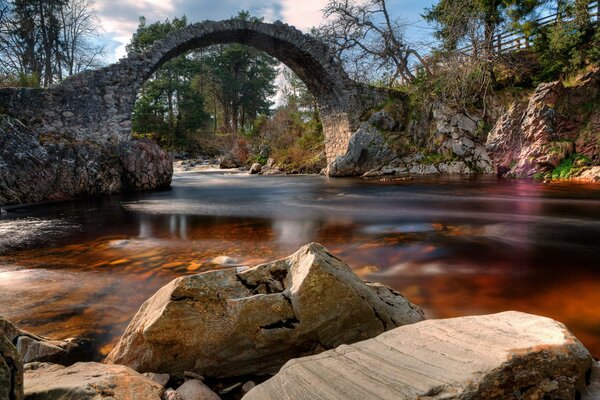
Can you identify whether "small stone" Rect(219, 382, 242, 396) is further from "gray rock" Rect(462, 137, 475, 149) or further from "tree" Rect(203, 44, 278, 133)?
"tree" Rect(203, 44, 278, 133)

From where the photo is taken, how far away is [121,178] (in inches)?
430

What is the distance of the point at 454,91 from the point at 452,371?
15723 millimetres

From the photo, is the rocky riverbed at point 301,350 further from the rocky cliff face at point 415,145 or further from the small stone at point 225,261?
the rocky cliff face at point 415,145

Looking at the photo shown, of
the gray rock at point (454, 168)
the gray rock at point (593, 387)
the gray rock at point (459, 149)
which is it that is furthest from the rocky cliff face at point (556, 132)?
the gray rock at point (593, 387)

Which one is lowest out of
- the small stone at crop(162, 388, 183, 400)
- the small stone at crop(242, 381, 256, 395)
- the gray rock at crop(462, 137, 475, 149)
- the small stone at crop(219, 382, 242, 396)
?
the small stone at crop(219, 382, 242, 396)

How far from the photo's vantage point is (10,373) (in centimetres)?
111

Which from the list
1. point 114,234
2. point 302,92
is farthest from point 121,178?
point 302,92

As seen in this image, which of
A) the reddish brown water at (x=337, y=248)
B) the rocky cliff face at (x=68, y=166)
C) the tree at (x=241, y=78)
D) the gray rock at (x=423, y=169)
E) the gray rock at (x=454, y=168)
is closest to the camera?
the reddish brown water at (x=337, y=248)

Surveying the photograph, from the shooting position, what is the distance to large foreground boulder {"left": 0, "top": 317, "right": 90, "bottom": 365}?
1.78m

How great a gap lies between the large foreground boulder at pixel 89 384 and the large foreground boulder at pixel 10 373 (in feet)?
0.47

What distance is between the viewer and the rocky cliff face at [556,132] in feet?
36.1

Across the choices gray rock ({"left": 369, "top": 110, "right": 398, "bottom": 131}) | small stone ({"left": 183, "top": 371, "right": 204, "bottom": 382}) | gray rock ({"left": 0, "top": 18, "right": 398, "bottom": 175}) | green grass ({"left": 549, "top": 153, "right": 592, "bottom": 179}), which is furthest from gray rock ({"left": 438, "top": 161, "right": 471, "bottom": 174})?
small stone ({"left": 183, "top": 371, "right": 204, "bottom": 382})

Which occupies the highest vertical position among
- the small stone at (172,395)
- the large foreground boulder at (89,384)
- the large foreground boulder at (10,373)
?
the large foreground boulder at (10,373)

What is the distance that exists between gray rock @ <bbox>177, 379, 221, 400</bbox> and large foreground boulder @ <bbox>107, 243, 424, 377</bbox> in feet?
0.43
